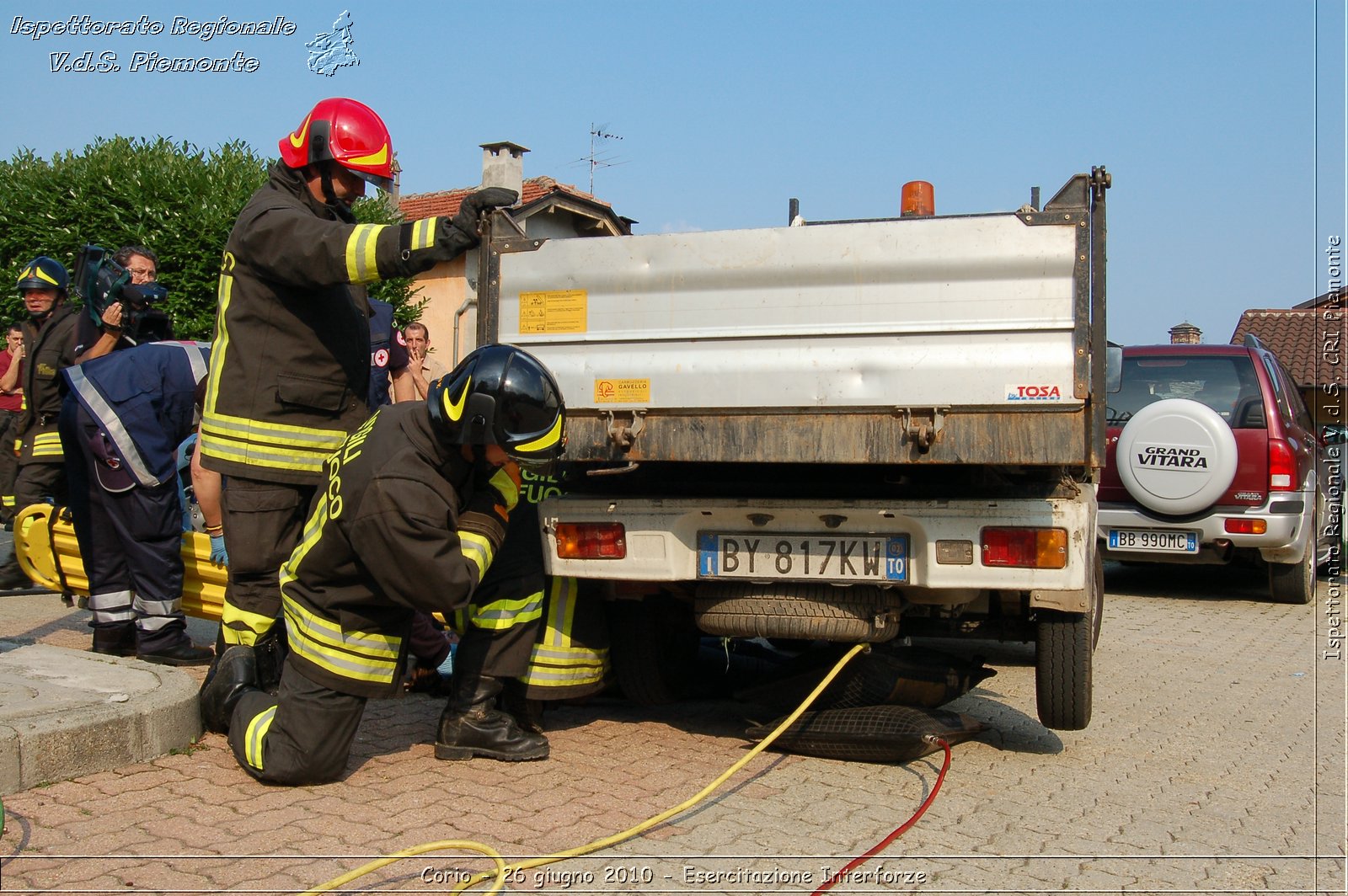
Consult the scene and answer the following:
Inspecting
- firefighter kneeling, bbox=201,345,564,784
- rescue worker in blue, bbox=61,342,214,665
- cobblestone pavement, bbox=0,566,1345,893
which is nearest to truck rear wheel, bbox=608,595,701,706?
cobblestone pavement, bbox=0,566,1345,893

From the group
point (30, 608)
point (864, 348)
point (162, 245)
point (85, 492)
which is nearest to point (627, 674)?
point (864, 348)

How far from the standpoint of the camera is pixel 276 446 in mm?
4184

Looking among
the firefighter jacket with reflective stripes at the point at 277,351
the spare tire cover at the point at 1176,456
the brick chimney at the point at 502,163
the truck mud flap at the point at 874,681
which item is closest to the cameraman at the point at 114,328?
the firefighter jacket with reflective stripes at the point at 277,351

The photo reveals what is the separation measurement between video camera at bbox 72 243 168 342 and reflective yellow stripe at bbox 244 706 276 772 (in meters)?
2.50

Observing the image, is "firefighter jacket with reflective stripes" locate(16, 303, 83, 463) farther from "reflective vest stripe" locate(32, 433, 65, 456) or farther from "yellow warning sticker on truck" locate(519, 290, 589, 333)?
"yellow warning sticker on truck" locate(519, 290, 589, 333)

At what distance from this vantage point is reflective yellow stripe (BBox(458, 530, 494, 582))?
3.69 metres

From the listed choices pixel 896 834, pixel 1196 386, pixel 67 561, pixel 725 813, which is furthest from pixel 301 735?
pixel 1196 386

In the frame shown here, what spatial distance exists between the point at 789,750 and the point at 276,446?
2.14 meters

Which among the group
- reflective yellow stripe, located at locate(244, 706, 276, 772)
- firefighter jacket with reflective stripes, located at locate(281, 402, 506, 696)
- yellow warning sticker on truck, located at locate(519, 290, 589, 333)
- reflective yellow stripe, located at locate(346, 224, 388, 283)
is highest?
reflective yellow stripe, located at locate(346, 224, 388, 283)

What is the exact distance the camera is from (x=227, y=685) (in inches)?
160

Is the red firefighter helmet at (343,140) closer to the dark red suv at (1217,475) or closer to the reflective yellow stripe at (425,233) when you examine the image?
the reflective yellow stripe at (425,233)

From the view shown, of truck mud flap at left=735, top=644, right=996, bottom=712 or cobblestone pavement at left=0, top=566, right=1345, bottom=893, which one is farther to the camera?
truck mud flap at left=735, top=644, right=996, bottom=712

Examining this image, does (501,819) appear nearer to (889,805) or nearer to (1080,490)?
(889,805)

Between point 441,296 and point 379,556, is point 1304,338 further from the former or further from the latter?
point 441,296
